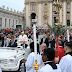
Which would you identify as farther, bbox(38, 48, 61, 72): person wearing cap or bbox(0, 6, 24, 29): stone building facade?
bbox(0, 6, 24, 29): stone building facade

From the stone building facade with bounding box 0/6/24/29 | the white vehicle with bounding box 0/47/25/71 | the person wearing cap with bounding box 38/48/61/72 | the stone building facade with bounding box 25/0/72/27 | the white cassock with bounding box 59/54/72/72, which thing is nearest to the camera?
the person wearing cap with bounding box 38/48/61/72

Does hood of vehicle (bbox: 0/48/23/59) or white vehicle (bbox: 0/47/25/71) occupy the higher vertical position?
hood of vehicle (bbox: 0/48/23/59)

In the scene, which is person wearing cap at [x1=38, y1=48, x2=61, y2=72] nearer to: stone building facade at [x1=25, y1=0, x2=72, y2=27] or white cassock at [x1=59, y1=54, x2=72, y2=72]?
white cassock at [x1=59, y1=54, x2=72, y2=72]

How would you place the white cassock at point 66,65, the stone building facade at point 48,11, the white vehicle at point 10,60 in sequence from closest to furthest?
the white cassock at point 66,65 < the white vehicle at point 10,60 < the stone building facade at point 48,11

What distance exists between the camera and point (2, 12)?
141 ft

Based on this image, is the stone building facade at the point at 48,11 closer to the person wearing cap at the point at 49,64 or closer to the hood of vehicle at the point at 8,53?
the hood of vehicle at the point at 8,53

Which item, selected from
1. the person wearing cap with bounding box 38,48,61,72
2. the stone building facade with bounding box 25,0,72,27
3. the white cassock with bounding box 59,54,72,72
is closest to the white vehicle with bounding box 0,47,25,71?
the white cassock with bounding box 59,54,72,72

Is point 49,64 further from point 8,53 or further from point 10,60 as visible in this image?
point 8,53

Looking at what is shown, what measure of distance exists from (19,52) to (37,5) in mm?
51370

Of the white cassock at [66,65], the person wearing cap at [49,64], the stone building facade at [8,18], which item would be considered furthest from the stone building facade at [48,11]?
the person wearing cap at [49,64]

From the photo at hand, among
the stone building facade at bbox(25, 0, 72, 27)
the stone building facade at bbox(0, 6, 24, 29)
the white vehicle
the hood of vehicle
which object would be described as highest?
the stone building facade at bbox(25, 0, 72, 27)

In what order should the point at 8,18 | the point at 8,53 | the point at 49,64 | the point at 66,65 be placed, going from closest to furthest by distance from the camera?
→ the point at 49,64 < the point at 66,65 < the point at 8,53 < the point at 8,18

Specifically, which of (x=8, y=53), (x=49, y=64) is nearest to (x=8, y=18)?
(x=8, y=53)

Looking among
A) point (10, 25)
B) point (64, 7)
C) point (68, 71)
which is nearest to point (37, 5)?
point (64, 7)
